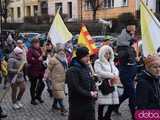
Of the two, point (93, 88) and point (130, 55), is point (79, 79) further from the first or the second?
point (130, 55)

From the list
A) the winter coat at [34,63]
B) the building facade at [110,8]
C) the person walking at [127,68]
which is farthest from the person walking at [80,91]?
the building facade at [110,8]

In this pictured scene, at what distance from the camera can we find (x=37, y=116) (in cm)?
1100

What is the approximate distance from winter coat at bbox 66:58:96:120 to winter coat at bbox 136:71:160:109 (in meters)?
1.51

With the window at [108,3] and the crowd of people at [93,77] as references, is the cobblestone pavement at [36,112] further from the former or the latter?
the window at [108,3]

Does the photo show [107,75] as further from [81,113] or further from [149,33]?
[81,113]

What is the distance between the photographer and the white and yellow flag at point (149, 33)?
809 centimetres

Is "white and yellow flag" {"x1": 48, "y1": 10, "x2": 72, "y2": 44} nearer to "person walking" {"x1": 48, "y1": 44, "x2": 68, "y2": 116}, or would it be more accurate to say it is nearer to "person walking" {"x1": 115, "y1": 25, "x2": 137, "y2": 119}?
"person walking" {"x1": 48, "y1": 44, "x2": 68, "y2": 116}

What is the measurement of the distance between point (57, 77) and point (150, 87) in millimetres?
5305

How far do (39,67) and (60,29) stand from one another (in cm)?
241

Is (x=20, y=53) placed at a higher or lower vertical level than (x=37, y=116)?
higher

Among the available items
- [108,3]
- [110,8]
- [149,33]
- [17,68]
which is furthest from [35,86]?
[108,3]

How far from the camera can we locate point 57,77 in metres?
10.8

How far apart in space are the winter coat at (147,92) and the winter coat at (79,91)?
1507mm

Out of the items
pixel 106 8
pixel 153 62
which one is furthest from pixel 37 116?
pixel 106 8
